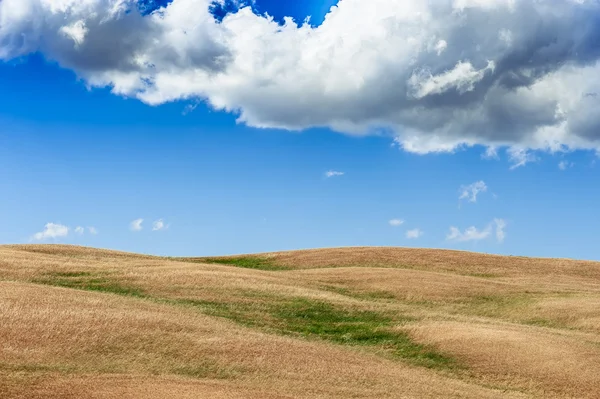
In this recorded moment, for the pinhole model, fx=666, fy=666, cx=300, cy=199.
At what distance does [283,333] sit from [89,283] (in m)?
16.9

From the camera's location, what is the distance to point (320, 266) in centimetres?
6900

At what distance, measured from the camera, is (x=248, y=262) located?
73.4m

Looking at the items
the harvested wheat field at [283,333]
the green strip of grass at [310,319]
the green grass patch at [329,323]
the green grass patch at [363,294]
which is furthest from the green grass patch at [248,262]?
the green grass patch at [329,323]

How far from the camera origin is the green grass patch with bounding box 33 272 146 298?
4525cm

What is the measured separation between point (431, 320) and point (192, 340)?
57.4 ft

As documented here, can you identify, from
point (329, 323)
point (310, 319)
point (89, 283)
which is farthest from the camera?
point (89, 283)

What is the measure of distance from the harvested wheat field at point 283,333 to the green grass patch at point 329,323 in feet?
0.43

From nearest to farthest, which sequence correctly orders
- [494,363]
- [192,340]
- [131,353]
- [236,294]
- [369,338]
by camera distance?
[131,353] → [192,340] → [494,363] → [369,338] → [236,294]

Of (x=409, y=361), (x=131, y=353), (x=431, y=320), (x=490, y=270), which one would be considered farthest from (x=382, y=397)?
(x=490, y=270)

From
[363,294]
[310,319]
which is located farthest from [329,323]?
[363,294]

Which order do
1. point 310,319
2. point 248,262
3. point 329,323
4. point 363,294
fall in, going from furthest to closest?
1. point 248,262
2. point 363,294
3. point 310,319
4. point 329,323

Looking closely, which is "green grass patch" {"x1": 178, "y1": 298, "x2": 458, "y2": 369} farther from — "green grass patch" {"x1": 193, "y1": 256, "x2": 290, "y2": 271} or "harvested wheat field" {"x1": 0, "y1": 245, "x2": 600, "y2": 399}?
"green grass patch" {"x1": 193, "y1": 256, "x2": 290, "y2": 271}

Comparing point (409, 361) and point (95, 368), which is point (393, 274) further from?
point (95, 368)

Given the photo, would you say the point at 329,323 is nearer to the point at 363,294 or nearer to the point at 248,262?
the point at 363,294
